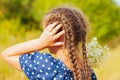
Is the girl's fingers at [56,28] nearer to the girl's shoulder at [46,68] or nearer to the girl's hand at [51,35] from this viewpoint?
the girl's hand at [51,35]

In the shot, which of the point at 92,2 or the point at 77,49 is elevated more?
the point at 92,2

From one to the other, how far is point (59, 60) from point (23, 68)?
0.25 m

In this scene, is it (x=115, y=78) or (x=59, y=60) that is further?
(x=115, y=78)

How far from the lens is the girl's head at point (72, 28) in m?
3.44

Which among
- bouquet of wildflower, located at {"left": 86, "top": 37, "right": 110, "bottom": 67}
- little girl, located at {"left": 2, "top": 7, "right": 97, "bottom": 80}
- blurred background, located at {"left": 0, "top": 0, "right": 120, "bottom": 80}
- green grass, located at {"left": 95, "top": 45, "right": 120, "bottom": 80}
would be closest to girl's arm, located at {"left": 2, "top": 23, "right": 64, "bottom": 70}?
little girl, located at {"left": 2, "top": 7, "right": 97, "bottom": 80}

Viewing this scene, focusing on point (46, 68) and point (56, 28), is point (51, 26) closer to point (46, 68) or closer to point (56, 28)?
point (56, 28)

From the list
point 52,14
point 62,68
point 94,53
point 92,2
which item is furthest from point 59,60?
point 92,2

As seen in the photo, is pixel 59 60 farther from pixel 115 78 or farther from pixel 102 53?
pixel 115 78

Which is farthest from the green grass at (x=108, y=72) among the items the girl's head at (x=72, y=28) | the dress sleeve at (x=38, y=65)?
the dress sleeve at (x=38, y=65)

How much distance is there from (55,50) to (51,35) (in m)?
0.12

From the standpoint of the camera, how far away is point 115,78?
702cm

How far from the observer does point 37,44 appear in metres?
3.40

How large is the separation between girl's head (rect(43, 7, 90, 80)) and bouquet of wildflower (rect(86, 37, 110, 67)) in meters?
0.44

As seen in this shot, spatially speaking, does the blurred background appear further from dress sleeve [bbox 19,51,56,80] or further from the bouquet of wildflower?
dress sleeve [bbox 19,51,56,80]
